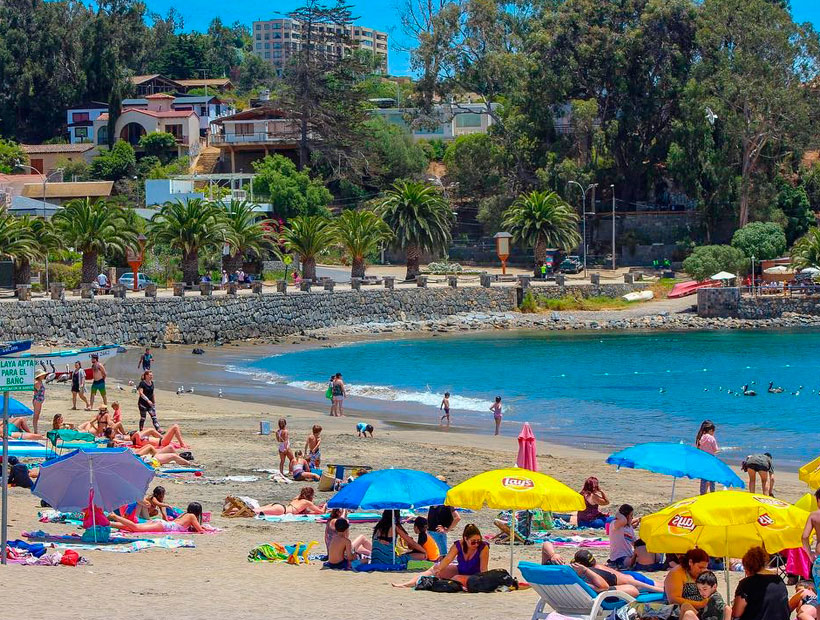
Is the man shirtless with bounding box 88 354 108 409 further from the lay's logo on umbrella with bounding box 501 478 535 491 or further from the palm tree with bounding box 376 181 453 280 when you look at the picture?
the palm tree with bounding box 376 181 453 280

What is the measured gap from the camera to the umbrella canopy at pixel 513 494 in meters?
13.7

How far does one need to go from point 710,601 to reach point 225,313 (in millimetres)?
46058

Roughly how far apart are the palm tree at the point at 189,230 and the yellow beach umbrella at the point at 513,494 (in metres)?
44.2

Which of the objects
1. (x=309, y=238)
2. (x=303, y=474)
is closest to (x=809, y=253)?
(x=309, y=238)

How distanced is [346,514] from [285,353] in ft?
112

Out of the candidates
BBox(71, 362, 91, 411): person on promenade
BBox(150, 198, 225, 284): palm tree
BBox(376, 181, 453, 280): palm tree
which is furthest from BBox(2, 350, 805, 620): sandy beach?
BBox(376, 181, 453, 280): palm tree

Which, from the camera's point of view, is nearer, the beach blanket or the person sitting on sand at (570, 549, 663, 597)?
the person sitting on sand at (570, 549, 663, 597)

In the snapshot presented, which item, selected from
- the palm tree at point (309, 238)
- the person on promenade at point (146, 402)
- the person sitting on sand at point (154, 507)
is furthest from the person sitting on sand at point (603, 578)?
the palm tree at point (309, 238)

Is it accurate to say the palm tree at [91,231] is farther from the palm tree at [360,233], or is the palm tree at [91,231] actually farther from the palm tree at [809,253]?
the palm tree at [809,253]

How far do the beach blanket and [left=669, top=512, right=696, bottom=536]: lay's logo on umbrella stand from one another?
483 cm

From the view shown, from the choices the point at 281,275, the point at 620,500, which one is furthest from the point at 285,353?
the point at 620,500

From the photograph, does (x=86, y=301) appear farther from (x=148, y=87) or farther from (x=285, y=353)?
(x=148, y=87)

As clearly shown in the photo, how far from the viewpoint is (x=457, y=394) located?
3969cm

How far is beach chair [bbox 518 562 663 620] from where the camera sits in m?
11.3
